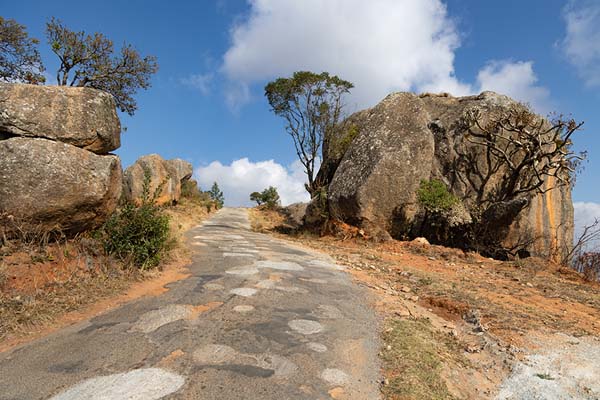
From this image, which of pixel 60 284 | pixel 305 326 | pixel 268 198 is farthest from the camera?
pixel 268 198

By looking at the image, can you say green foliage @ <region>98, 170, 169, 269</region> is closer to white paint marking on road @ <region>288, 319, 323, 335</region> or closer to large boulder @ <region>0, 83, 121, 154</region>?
large boulder @ <region>0, 83, 121, 154</region>

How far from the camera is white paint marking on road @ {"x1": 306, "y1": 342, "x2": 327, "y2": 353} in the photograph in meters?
3.56

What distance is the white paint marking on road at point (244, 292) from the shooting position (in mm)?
5164

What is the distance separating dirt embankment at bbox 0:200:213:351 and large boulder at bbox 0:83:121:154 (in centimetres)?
159

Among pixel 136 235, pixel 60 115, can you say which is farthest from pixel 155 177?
pixel 60 115

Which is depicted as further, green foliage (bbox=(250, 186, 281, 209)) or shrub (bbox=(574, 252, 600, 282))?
green foliage (bbox=(250, 186, 281, 209))

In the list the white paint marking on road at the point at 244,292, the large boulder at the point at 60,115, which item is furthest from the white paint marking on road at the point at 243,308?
the large boulder at the point at 60,115

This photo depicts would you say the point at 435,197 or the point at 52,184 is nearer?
the point at 52,184

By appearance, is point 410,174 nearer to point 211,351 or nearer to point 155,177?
point 211,351

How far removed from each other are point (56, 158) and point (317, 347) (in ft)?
14.9

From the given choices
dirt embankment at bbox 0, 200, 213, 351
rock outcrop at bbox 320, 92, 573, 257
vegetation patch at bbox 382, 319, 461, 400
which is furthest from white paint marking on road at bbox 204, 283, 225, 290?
rock outcrop at bbox 320, 92, 573, 257

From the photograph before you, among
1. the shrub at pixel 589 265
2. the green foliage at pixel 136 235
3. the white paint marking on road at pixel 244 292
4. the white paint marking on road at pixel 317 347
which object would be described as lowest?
the white paint marking on road at pixel 317 347

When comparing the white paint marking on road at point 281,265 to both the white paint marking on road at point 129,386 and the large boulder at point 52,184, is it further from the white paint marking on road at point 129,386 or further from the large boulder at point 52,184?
the white paint marking on road at point 129,386

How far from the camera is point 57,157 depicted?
546 cm
